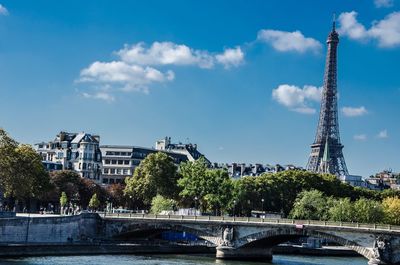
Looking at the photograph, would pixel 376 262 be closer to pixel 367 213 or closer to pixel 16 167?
pixel 367 213

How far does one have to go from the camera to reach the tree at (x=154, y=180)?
112m

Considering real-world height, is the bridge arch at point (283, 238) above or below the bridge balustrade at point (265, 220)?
below

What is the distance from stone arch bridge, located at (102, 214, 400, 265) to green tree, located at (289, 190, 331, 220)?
2335cm

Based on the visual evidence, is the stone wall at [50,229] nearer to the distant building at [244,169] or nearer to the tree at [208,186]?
the tree at [208,186]

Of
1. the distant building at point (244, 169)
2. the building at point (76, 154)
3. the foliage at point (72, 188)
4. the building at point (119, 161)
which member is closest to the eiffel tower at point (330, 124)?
the distant building at point (244, 169)

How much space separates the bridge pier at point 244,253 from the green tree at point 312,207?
23555mm

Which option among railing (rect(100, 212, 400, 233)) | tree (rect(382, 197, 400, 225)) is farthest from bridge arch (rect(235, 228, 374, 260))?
tree (rect(382, 197, 400, 225))

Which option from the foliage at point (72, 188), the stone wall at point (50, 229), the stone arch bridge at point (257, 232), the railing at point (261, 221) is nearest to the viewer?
the stone arch bridge at point (257, 232)

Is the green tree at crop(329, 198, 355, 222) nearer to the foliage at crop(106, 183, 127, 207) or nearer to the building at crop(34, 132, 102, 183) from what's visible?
the foliage at crop(106, 183, 127, 207)

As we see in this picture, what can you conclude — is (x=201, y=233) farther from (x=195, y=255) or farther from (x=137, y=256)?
(x=137, y=256)

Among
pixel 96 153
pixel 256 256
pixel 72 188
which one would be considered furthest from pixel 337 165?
pixel 256 256

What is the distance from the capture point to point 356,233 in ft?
223

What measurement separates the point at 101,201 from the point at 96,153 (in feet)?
68.0

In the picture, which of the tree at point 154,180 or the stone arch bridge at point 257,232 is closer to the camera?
the stone arch bridge at point 257,232
